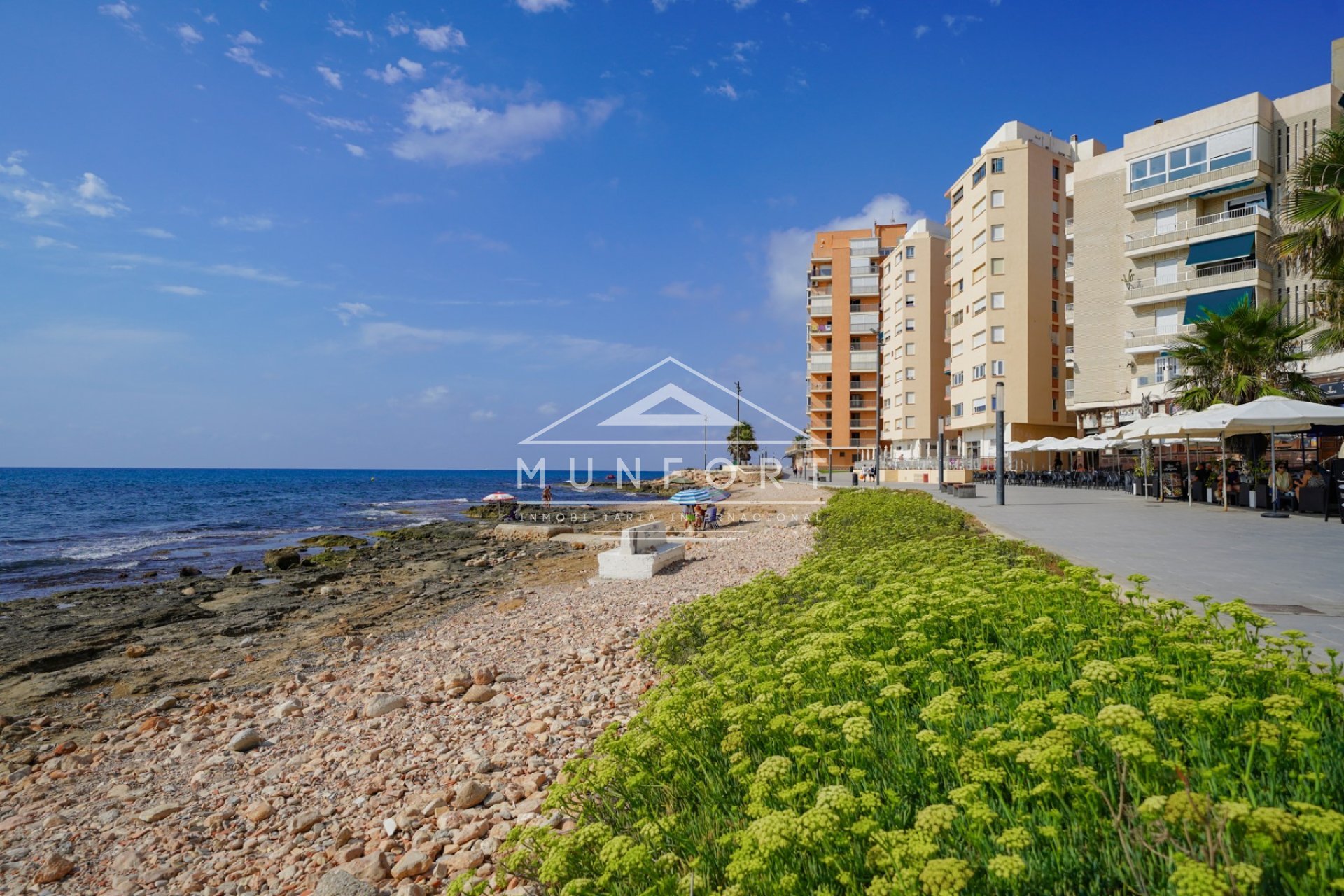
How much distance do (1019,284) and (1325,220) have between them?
2989 cm

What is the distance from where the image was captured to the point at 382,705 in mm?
7176

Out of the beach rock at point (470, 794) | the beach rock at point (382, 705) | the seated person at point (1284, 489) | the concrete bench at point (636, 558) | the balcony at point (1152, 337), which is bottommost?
the beach rock at point (382, 705)

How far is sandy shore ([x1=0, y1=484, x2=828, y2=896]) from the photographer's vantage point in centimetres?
452

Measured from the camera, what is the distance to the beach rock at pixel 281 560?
71.3 ft

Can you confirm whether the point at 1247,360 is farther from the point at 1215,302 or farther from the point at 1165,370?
the point at 1215,302

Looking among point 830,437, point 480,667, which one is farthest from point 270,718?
point 830,437

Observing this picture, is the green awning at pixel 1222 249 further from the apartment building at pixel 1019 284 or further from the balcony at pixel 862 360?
the balcony at pixel 862 360

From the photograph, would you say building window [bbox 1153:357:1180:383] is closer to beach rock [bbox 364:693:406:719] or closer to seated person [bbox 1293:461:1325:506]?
seated person [bbox 1293:461:1325:506]

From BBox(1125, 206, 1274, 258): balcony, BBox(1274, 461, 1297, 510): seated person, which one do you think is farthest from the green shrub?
BBox(1125, 206, 1274, 258): balcony

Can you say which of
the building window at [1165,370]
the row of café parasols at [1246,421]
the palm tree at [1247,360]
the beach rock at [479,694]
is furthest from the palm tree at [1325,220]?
the building window at [1165,370]

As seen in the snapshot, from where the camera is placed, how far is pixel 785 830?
2.11 metres

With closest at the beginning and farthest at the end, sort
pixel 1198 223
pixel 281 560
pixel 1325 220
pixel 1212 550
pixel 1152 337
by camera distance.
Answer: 1. pixel 1212 550
2. pixel 1325 220
3. pixel 281 560
4. pixel 1198 223
5. pixel 1152 337

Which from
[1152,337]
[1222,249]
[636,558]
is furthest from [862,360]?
[636,558]

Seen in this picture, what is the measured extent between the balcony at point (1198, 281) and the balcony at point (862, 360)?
80.8ft
